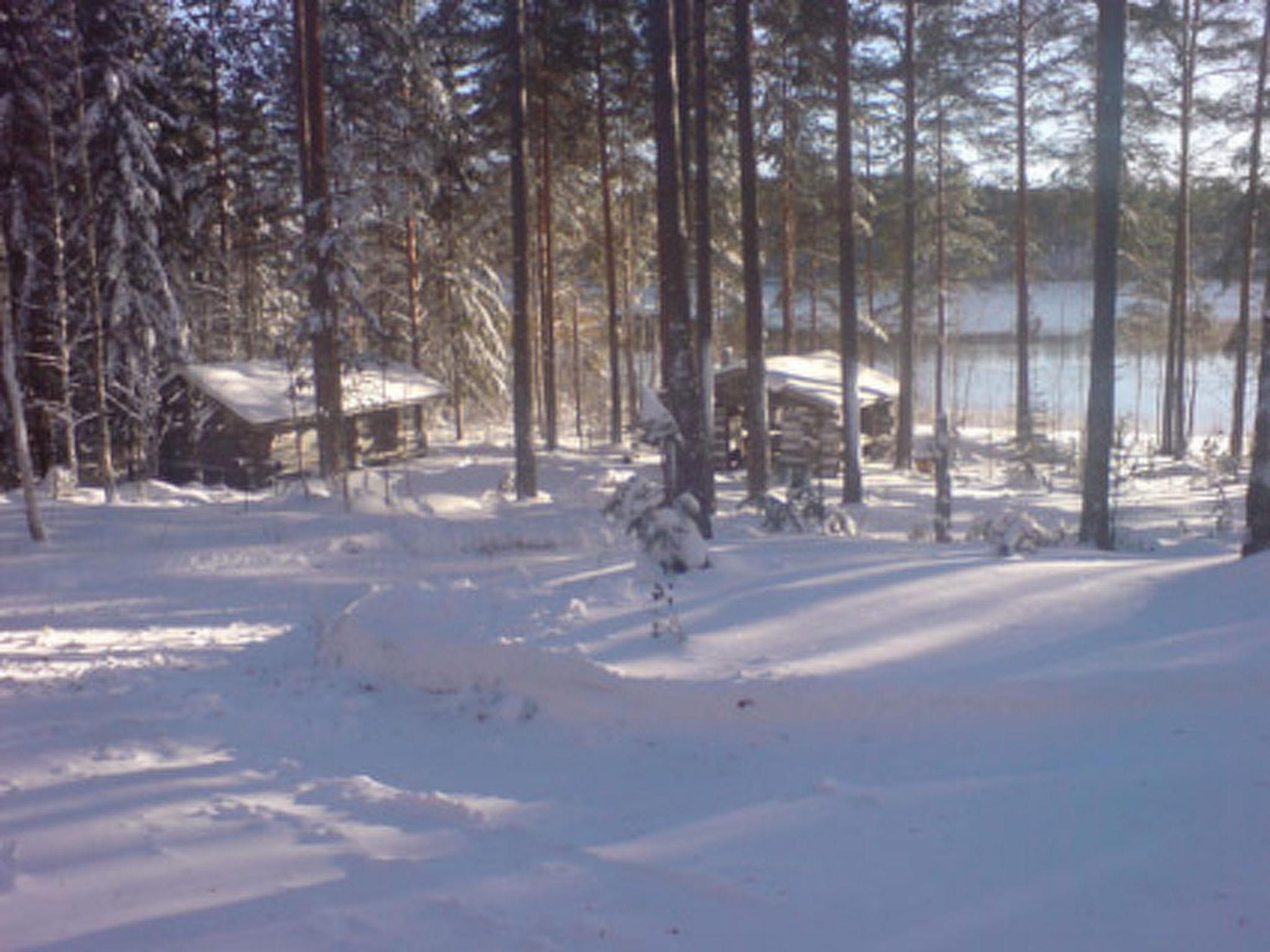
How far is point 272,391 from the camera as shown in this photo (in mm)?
24391

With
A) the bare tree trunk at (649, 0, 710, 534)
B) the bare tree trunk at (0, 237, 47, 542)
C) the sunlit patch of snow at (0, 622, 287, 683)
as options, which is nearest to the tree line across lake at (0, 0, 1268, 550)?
the bare tree trunk at (649, 0, 710, 534)

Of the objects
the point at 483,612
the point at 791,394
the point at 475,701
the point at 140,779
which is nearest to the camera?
the point at 140,779

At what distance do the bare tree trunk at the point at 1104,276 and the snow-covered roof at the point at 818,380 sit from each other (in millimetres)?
11039

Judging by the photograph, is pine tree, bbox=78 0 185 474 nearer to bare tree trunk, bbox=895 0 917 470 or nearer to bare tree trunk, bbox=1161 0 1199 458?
bare tree trunk, bbox=895 0 917 470

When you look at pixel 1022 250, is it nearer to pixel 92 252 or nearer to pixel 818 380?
pixel 818 380

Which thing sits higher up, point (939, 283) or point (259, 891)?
point (939, 283)

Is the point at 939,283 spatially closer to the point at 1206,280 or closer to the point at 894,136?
the point at 894,136

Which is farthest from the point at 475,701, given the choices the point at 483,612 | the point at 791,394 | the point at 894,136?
the point at 894,136

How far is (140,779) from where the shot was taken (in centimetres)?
537

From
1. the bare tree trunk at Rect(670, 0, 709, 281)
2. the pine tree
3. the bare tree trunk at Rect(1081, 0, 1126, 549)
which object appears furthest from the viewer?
the pine tree

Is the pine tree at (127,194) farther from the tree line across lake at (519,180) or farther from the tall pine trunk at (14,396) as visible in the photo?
the tall pine trunk at (14,396)

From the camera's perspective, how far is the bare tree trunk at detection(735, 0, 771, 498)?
16.8m

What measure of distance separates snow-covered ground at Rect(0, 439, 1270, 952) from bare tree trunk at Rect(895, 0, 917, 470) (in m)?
15.0

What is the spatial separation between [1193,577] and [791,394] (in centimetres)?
1892
